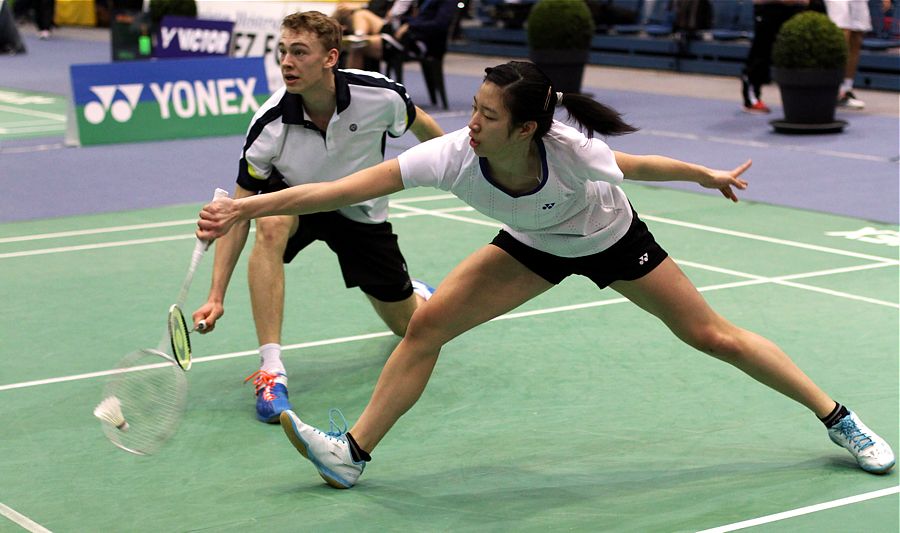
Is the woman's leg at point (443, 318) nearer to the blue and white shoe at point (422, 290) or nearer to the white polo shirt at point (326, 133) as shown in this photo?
the white polo shirt at point (326, 133)

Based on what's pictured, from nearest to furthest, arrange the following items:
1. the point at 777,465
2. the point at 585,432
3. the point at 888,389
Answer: the point at 777,465, the point at 585,432, the point at 888,389

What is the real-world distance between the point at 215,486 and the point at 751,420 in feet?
7.11

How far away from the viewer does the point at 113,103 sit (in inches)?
528

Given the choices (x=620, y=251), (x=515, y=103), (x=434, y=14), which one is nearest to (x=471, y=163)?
(x=515, y=103)

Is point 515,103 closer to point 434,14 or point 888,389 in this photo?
point 888,389

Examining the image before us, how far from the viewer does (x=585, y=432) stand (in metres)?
5.16

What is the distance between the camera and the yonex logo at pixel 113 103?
520 inches

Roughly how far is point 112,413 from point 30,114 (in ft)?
42.4

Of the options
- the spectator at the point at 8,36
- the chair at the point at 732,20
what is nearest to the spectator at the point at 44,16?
the spectator at the point at 8,36

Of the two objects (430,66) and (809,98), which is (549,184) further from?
(430,66)

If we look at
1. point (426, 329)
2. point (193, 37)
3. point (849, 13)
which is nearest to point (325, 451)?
point (426, 329)

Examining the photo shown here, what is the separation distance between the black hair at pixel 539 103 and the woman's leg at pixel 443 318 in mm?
551

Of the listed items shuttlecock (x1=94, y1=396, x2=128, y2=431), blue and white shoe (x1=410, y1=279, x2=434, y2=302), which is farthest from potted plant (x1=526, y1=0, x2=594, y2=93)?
shuttlecock (x1=94, y1=396, x2=128, y2=431)

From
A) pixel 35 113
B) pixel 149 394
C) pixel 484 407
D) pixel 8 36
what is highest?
pixel 149 394
